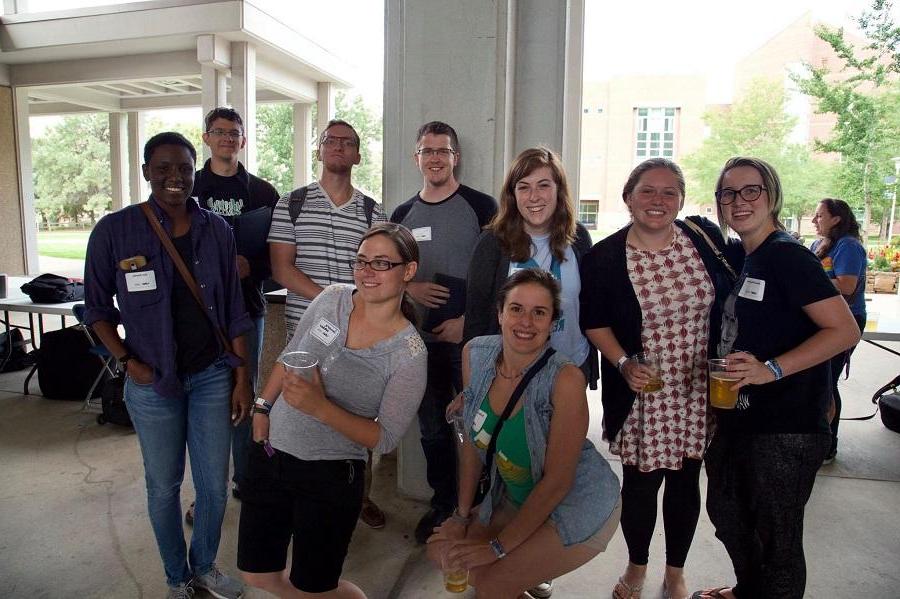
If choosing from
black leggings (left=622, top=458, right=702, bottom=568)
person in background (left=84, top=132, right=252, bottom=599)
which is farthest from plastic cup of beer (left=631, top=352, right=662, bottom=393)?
person in background (left=84, top=132, right=252, bottom=599)

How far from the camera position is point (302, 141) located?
13453 millimetres

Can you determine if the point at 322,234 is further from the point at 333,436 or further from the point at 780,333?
the point at 780,333

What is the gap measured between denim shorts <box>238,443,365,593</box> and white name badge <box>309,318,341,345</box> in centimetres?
38

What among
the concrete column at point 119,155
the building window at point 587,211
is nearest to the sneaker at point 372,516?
the building window at point 587,211

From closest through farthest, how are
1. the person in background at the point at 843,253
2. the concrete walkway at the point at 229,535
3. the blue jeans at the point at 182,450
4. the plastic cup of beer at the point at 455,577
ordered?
the plastic cup of beer at the point at 455,577, the blue jeans at the point at 182,450, the concrete walkway at the point at 229,535, the person in background at the point at 843,253

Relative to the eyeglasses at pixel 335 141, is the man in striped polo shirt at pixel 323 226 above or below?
below

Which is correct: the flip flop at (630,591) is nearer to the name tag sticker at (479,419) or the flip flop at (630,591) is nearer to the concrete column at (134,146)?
the name tag sticker at (479,419)

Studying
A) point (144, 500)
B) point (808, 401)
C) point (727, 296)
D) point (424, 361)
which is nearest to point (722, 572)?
point (808, 401)

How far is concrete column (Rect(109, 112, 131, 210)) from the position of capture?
15938 mm

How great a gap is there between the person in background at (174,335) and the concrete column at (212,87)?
8668 mm

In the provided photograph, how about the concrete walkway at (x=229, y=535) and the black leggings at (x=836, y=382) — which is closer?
the concrete walkway at (x=229, y=535)

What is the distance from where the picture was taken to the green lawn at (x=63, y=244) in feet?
70.6

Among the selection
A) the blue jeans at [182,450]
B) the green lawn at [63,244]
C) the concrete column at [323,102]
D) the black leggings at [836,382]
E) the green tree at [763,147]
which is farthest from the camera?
the green lawn at [63,244]

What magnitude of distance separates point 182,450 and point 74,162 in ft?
104
